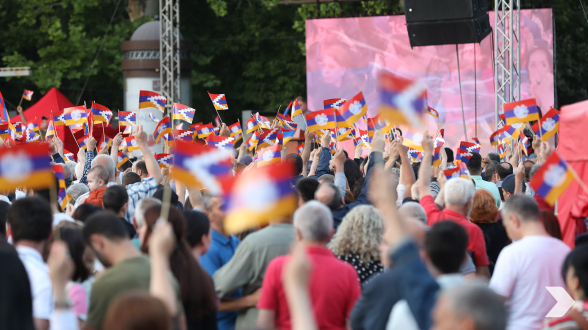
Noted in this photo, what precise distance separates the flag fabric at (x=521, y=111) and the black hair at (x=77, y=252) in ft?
22.0

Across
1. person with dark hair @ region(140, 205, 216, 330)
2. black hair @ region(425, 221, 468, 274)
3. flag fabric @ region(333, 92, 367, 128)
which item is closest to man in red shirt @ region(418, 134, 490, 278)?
Result: black hair @ region(425, 221, 468, 274)

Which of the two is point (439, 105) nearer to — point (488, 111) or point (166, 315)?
point (488, 111)

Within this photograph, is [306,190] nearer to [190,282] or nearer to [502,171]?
[190,282]

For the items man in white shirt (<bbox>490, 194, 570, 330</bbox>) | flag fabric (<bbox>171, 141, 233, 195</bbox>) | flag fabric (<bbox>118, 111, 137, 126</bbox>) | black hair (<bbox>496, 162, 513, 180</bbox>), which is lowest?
man in white shirt (<bbox>490, 194, 570, 330</bbox>)

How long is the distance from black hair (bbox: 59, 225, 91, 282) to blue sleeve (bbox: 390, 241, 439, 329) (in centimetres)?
175

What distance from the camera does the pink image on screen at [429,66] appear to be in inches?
693

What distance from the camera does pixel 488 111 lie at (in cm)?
1775

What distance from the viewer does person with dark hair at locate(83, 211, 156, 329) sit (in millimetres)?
3172

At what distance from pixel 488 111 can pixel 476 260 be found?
1341 cm

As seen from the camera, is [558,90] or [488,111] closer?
[488,111]

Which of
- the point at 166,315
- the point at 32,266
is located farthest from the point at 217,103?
the point at 166,315

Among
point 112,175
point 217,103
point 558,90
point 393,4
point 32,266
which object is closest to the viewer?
point 32,266

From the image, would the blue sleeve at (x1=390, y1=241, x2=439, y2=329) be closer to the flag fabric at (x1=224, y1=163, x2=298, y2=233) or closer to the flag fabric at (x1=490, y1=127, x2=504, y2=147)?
the flag fabric at (x1=224, y1=163, x2=298, y2=233)

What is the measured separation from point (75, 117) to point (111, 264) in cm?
842
